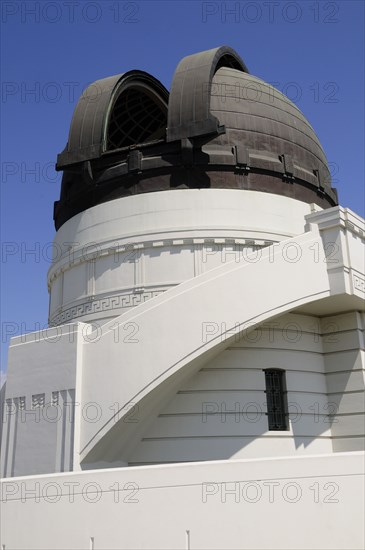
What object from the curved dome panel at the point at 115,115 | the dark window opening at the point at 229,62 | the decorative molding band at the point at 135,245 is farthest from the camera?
the dark window opening at the point at 229,62

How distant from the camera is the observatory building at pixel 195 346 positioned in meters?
7.35

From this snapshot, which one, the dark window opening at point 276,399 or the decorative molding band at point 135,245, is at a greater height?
the decorative molding band at point 135,245

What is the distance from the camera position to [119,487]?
26.1 ft

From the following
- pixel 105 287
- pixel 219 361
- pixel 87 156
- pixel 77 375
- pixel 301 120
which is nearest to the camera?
pixel 77 375

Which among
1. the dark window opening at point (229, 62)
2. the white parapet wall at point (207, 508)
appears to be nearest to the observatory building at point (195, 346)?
the white parapet wall at point (207, 508)

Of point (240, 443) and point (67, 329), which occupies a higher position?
point (67, 329)

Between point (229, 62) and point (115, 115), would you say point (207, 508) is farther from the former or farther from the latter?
point (229, 62)

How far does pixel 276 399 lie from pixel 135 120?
12228mm

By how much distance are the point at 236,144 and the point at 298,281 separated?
5.49 metres

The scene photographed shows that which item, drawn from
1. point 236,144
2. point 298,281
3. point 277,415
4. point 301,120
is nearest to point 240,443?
point 277,415

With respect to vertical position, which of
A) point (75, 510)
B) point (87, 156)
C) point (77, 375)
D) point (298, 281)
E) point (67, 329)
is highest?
point (87, 156)

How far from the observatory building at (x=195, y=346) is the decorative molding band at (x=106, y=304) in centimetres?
4

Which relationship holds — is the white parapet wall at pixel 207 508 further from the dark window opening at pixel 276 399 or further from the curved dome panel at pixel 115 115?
the curved dome panel at pixel 115 115

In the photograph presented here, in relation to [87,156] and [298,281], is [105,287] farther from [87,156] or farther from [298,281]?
[298,281]
